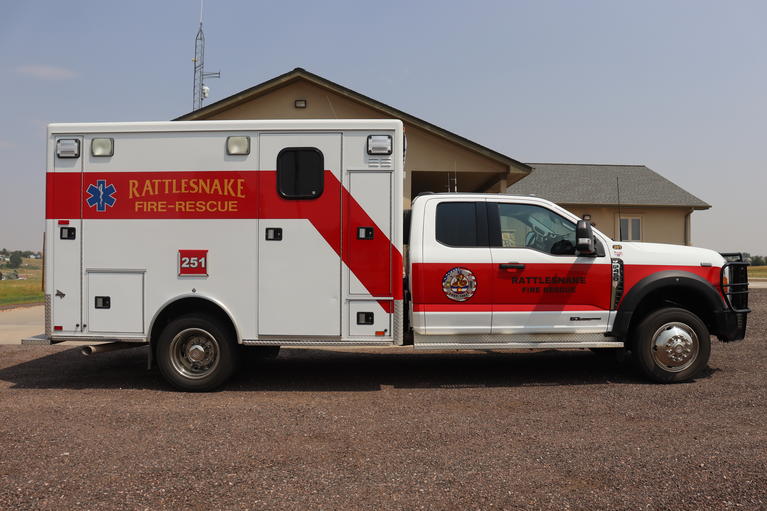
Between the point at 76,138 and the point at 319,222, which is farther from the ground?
the point at 76,138

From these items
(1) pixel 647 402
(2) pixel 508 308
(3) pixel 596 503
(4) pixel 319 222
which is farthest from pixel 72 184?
(1) pixel 647 402

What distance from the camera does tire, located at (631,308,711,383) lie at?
6035 millimetres

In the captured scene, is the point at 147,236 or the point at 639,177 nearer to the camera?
the point at 147,236

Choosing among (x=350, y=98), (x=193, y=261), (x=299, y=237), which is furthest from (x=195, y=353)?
(x=350, y=98)

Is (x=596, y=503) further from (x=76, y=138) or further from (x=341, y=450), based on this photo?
(x=76, y=138)

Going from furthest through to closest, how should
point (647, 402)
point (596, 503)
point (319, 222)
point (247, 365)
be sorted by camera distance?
point (247, 365)
point (319, 222)
point (647, 402)
point (596, 503)

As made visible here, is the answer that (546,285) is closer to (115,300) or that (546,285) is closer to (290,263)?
(290,263)

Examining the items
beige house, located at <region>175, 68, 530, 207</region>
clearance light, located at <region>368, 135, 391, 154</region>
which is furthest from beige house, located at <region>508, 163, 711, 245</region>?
clearance light, located at <region>368, 135, 391, 154</region>

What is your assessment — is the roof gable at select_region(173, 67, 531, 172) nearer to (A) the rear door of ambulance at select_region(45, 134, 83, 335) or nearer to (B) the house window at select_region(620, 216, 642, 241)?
(A) the rear door of ambulance at select_region(45, 134, 83, 335)

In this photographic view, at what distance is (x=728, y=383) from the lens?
6.13m

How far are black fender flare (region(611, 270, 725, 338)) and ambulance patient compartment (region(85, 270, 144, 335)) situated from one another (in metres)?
5.15

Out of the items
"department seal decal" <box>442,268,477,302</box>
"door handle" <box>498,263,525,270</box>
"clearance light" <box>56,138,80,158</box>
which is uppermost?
"clearance light" <box>56,138,80,158</box>

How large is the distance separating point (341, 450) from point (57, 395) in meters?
3.60

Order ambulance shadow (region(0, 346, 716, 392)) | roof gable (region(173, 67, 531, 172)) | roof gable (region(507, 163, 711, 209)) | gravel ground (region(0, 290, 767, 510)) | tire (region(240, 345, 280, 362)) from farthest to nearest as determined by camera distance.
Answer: roof gable (region(507, 163, 711, 209))
roof gable (region(173, 67, 531, 172))
tire (region(240, 345, 280, 362))
ambulance shadow (region(0, 346, 716, 392))
gravel ground (region(0, 290, 767, 510))
